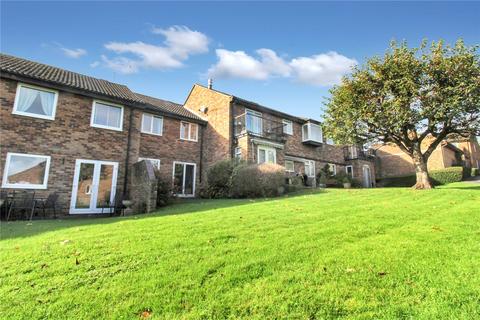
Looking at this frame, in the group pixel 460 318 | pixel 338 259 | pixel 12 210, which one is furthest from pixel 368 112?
pixel 12 210

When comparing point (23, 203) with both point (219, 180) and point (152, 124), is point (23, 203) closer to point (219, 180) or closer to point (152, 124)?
point (152, 124)

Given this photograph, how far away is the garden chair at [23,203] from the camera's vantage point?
1091cm

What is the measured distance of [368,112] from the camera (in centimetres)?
1529

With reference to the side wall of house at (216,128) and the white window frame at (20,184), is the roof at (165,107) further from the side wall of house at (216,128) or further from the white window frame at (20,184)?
the white window frame at (20,184)

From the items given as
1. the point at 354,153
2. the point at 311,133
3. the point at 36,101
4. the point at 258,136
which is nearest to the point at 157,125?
the point at 36,101

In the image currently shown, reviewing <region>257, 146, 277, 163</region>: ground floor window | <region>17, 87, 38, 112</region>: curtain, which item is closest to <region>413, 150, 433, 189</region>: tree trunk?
<region>257, 146, 277, 163</region>: ground floor window

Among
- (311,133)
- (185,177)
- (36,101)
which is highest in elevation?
(311,133)

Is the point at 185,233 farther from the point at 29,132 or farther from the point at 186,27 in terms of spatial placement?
the point at 29,132

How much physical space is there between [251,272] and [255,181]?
11.2 meters

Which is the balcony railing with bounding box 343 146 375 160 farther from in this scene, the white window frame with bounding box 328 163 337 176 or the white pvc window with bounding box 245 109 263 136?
the white pvc window with bounding box 245 109 263 136

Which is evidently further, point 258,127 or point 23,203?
point 258,127

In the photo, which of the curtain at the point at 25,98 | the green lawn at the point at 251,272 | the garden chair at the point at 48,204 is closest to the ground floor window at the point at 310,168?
the green lawn at the point at 251,272

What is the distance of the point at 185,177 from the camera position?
1870 cm

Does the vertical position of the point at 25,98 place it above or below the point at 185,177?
above
